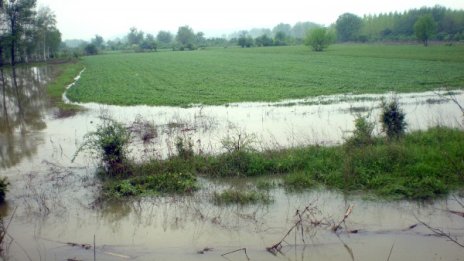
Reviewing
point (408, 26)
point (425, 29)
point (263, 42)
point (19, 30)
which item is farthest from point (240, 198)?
point (408, 26)

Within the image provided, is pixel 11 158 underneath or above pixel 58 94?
underneath

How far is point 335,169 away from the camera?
32.9 feet

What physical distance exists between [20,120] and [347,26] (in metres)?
116

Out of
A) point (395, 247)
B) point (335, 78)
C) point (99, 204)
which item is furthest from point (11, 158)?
point (335, 78)

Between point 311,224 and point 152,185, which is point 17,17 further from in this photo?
point 311,224

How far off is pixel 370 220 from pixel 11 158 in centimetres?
1174

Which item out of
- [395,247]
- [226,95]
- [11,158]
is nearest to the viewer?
[395,247]

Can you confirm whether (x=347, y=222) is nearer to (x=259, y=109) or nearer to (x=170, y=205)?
(x=170, y=205)

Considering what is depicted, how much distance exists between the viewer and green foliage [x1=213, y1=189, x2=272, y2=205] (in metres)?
8.68

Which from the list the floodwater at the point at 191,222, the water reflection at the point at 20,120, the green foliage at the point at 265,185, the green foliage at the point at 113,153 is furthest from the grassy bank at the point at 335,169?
the water reflection at the point at 20,120

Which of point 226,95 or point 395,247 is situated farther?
point 226,95

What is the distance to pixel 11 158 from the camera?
12742 millimetres

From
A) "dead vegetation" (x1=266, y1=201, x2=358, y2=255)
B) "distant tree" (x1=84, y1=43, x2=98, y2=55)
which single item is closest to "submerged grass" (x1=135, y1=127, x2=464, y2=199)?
"dead vegetation" (x1=266, y1=201, x2=358, y2=255)

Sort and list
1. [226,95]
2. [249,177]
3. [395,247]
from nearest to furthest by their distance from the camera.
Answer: [395,247] → [249,177] → [226,95]
